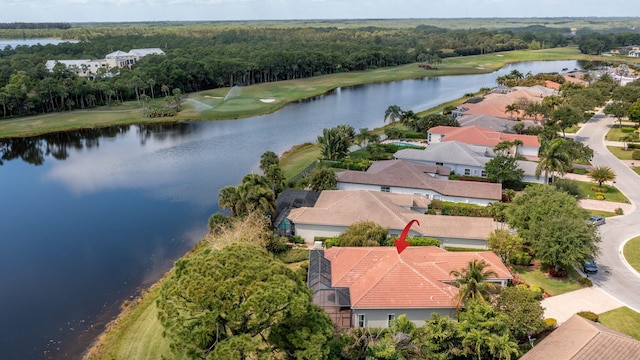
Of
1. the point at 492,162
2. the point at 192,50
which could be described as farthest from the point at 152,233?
the point at 192,50

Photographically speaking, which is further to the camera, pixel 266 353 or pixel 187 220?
pixel 187 220

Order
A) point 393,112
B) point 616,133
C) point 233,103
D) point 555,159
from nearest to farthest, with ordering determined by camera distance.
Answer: point 555,159
point 616,133
point 393,112
point 233,103

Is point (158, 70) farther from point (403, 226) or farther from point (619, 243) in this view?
point (619, 243)

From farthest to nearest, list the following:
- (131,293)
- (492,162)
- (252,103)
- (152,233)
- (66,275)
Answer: (252,103)
(492,162)
(152,233)
(66,275)
(131,293)

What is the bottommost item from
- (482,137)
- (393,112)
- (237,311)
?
(482,137)

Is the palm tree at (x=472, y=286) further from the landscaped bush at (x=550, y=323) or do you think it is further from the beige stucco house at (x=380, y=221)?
the beige stucco house at (x=380, y=221)

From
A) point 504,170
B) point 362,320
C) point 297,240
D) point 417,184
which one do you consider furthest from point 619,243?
point 297,240

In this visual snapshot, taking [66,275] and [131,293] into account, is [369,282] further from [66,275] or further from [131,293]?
[66,275]
